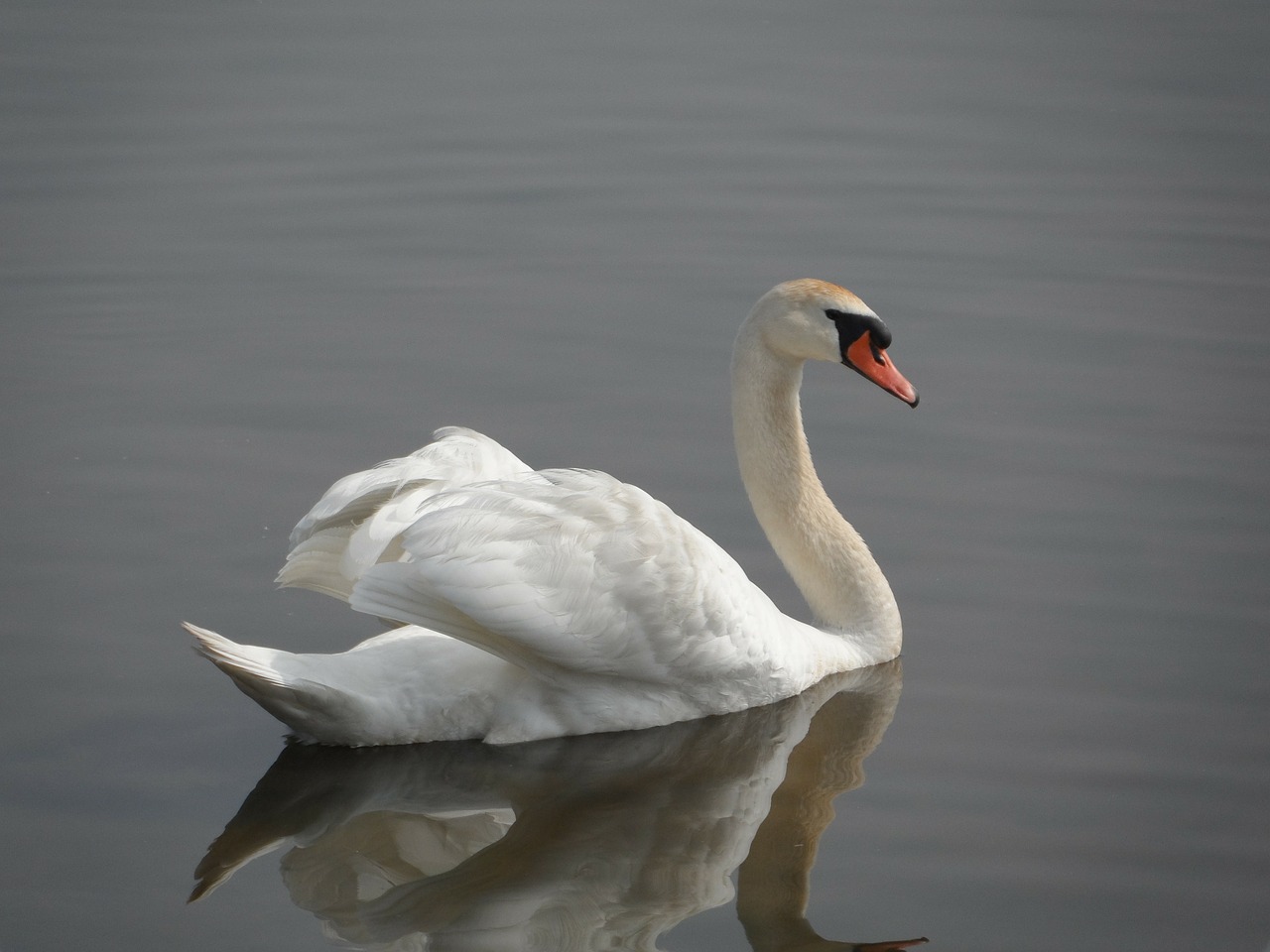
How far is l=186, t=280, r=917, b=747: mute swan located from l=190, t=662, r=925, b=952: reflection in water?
15cm

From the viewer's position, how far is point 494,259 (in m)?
11.6

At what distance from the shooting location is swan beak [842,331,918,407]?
7.45 meters

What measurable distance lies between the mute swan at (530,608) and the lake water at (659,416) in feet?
0.59

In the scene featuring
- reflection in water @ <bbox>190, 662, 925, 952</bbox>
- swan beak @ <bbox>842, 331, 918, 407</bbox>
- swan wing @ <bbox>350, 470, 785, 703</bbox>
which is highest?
swan beak @ <bbox>842, 331, 918, 407</bbox>

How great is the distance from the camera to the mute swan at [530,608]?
624cm

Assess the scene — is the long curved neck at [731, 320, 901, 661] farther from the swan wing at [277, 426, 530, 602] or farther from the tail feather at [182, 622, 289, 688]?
the tail feather at [182, 622, 289, 688]

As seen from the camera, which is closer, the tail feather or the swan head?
the tail feather

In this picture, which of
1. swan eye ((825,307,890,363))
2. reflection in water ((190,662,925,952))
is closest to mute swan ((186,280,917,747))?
swan eye ((825,307,890,363))

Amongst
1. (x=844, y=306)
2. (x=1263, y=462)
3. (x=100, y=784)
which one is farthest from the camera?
(x=1263, y=462)

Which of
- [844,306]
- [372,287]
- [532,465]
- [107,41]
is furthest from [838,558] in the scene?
[107,41]

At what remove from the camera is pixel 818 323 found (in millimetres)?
7375

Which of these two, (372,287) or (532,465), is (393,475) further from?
(372,287)

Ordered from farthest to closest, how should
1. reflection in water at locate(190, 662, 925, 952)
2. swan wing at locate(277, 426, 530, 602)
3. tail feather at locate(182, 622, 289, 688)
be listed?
1. swan wing at locate(277, 426, 530, 602)
2. tail feather at locate(182, 622, 289, 688)
3. reflection in water at locate(190, 662, 925, 952)

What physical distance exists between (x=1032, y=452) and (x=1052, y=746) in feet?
8.81
